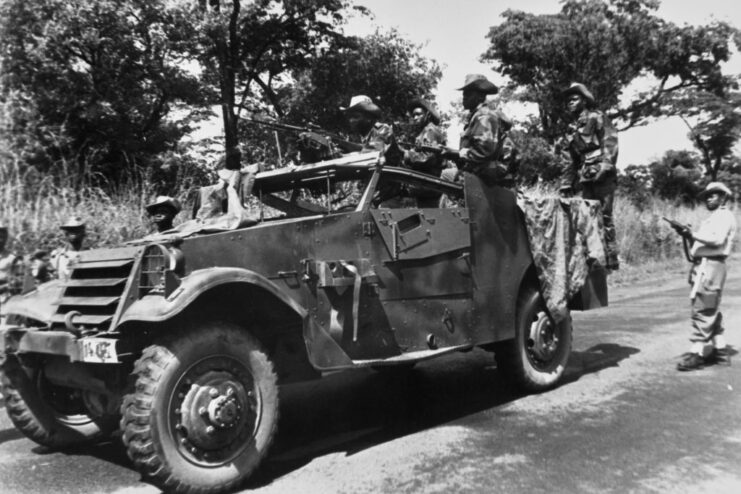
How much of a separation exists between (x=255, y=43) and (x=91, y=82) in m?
5.79

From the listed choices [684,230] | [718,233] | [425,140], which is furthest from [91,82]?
[718,233]

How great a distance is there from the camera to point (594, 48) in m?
25.6

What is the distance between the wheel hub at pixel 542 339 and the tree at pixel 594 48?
21.4m

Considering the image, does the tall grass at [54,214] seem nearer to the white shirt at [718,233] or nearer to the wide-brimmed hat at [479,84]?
the wide-brimmed hat at [479,84]

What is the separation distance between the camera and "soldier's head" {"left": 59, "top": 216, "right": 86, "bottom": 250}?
21.4 ft

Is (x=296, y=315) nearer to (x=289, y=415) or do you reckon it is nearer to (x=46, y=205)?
(x=289, y=415)

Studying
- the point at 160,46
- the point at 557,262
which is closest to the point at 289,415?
the point at 557,262

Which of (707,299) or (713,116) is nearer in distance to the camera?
(707,299)

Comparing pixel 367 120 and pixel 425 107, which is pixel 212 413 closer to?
pixel 367 120

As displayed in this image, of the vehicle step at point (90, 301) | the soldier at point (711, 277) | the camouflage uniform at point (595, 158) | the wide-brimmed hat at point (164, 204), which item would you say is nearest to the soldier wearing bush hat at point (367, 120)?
the wide-brimmed hat at point (164, 204)

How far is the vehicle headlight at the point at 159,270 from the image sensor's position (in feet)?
12.6

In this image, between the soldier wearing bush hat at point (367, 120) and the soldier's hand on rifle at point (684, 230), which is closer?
the soldier wearing bush hat at point (367, 120)

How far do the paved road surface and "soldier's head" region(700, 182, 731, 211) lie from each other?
1.63 m

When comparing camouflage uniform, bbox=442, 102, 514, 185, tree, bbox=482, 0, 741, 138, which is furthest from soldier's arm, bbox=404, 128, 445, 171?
tree, bbox=482, 0, 741, 138
